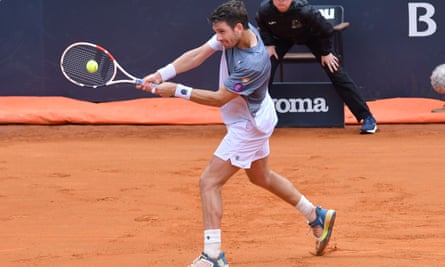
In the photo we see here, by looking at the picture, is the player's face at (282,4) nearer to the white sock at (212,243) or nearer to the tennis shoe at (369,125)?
the tennis shoe at (369,125)

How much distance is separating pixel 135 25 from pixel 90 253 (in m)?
6.56

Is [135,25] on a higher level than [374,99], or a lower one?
higher

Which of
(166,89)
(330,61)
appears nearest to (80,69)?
(166,89)

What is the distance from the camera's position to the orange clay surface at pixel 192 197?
618cm

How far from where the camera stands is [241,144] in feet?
18.8

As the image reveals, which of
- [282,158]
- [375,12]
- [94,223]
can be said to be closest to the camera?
[94,223]

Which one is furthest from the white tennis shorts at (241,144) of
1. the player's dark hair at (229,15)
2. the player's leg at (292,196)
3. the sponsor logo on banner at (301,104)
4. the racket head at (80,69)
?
the sponsor logo on banner at (301,104)

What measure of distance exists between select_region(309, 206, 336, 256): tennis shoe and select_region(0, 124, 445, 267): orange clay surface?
0.26ft

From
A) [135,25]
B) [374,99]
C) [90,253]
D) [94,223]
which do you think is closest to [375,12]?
[374,99]

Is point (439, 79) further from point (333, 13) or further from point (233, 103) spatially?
point (233, 103)

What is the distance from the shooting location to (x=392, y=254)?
6.03 m

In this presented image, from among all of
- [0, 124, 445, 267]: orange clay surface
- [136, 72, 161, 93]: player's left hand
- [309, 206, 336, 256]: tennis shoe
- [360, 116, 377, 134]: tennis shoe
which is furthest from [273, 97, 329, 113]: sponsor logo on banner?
[136, 72, 161, 93]: player's left hand

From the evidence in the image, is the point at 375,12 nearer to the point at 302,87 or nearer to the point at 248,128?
the point at 302,87

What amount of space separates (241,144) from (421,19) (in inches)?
270
